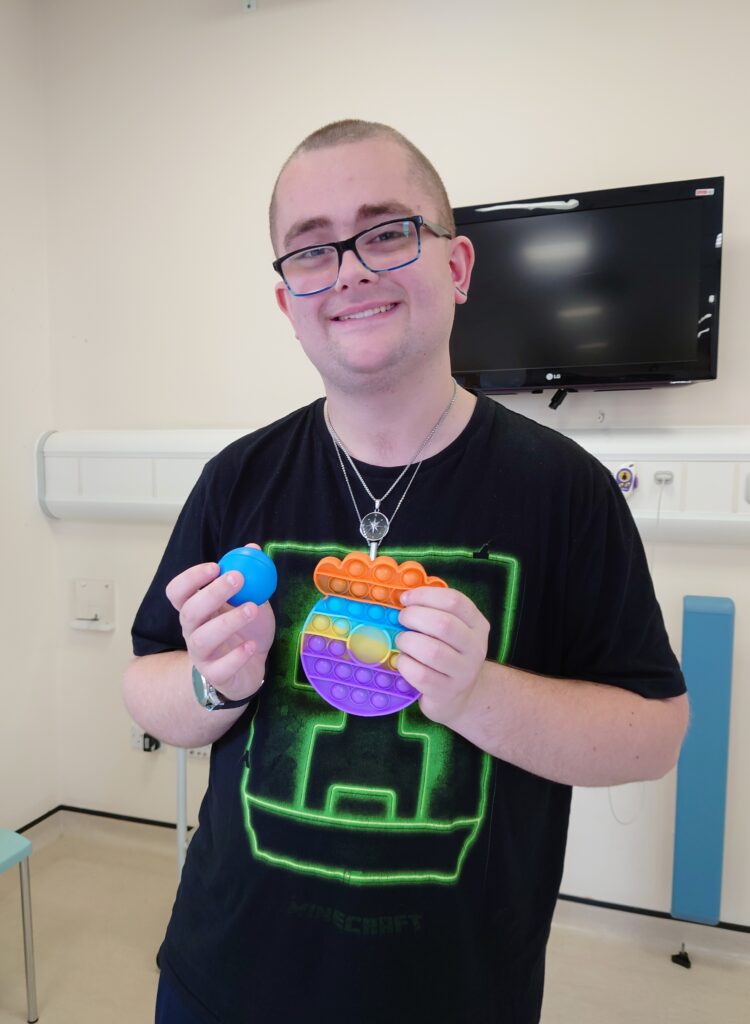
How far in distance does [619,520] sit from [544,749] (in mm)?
325

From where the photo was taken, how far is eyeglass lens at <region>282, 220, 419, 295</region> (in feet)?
3.09

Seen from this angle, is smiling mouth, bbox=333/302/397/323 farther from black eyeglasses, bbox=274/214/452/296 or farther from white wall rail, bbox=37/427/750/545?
white wall rail, bbox=37/427/750/545

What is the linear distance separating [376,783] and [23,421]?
2.39 meters

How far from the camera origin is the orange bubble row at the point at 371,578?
79 centimetres

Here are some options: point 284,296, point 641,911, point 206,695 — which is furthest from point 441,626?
point 641,911

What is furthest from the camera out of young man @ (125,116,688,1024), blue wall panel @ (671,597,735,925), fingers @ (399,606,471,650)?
blue wall panel @ (671,597,735,925)

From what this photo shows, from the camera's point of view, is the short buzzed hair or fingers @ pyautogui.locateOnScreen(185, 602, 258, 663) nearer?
fingers @ pyautogui.locateOnScreen(185, 602, 258, 663)

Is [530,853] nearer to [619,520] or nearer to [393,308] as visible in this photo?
[619,520]

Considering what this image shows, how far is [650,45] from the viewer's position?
2.07 metres

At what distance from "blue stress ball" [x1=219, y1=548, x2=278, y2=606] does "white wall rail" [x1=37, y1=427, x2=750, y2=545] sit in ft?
5.12

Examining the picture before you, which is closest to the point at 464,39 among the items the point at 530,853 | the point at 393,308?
the point at 393,308

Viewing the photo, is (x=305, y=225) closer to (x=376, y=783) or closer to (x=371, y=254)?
(x=371, y=254)

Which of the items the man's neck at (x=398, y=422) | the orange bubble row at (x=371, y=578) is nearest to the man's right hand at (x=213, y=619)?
the orange bubble row at (x=371, y=578)

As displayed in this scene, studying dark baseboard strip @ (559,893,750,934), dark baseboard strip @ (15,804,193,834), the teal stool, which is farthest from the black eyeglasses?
dark baseboard strip @ (15,804,193,834)
